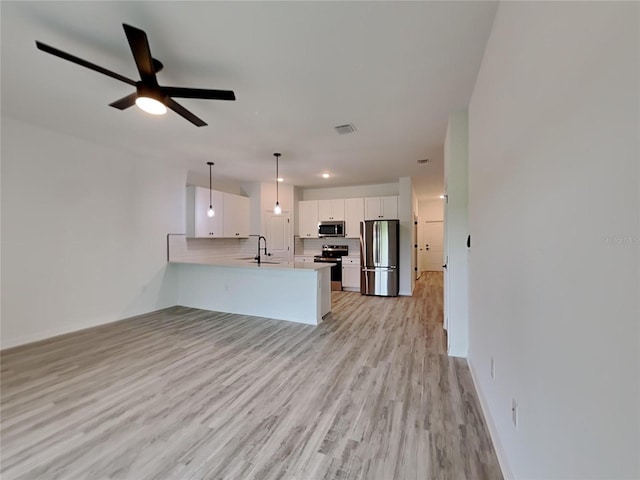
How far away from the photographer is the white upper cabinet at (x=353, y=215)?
22.7ft

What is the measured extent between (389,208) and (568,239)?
5.90m

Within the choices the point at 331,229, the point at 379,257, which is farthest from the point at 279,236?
the point at 379,257

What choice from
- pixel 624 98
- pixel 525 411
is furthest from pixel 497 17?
pixel 525 411

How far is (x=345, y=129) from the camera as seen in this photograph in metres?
3.52

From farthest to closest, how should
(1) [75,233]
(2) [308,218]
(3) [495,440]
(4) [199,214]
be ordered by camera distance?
1. (2) [308,218]
2. (4) [199,214]
3. (1) [75,233]
4. (3) [495,440]

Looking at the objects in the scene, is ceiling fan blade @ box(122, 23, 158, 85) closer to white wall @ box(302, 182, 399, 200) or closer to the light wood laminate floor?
the light wood laminate floor

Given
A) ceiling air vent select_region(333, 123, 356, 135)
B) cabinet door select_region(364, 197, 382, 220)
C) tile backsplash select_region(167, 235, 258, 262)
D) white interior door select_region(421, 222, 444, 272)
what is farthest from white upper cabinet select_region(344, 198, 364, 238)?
white interior door select_region(421, 222, 444, 272)

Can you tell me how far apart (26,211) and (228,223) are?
3.26 m

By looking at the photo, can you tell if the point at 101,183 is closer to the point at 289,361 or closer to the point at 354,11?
the point at 289,361

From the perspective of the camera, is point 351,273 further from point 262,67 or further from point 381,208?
point 262,67

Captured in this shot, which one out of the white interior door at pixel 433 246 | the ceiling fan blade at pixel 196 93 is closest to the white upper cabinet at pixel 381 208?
the white interior door at pixel 433 246

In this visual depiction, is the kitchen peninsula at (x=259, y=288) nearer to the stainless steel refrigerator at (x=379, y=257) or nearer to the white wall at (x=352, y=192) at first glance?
the stainless steel refrigerator at (x=379, y=257)

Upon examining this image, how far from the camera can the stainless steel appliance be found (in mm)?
6910

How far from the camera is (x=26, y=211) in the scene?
3463 mm
